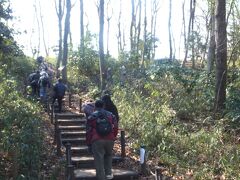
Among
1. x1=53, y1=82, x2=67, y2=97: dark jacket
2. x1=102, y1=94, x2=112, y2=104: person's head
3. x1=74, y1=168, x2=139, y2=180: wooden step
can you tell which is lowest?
x1=74, y1=168, x2=139, y2=180: wooden step

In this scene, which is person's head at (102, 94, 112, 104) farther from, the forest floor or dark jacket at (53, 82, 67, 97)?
dark jacket at (53, 82, 67, 97)

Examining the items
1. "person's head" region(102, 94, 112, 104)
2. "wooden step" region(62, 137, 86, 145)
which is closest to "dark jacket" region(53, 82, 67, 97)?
"wooden step" region(62, 137, 86, 145)

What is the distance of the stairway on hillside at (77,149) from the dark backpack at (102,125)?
100 centimetres

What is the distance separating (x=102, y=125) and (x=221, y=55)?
644 centimetres

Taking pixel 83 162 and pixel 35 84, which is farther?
pixel 35 84

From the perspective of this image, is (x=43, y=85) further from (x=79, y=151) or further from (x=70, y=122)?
(x=79, y=151)

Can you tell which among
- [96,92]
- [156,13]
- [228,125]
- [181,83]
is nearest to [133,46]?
[156,13]

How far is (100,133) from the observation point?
8.01 m

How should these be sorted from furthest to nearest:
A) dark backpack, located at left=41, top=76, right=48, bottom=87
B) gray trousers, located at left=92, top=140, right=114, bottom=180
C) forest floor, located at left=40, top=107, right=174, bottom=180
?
dark backpack, located at left=41, top=76, right=48, bottom=87 → forest floor, located at left=40, top=107, right=174, bottom=180 → gray trousers, located at left=92, top=140, right=114, bottom=180

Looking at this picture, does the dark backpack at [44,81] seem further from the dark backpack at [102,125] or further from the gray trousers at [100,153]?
the dark backpack at [102,125]

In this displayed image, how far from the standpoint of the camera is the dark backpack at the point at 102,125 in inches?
315

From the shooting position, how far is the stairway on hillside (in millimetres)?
9464

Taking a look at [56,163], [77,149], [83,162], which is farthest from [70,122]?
[83,162]

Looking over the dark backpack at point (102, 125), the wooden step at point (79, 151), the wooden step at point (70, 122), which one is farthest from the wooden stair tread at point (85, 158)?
the wooden step at point (70, 122)
